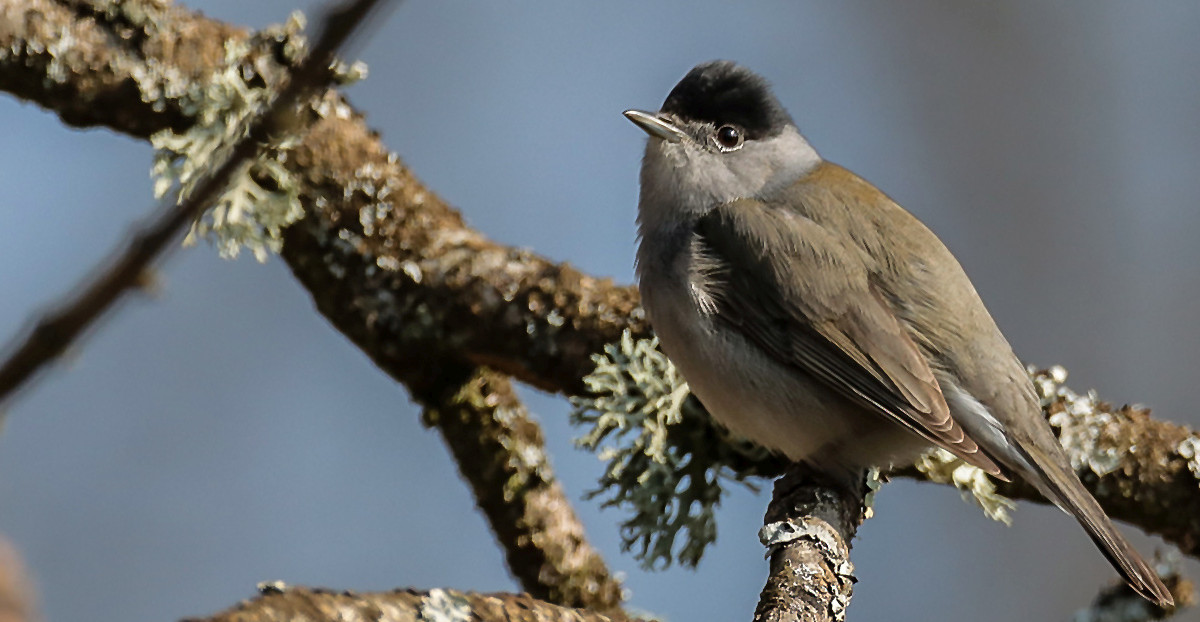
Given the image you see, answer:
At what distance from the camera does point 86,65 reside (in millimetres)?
3125

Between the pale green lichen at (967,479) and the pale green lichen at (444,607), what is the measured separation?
73.3 inches

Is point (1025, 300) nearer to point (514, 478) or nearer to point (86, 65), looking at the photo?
point (514, 478)

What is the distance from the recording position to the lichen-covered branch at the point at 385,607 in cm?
141

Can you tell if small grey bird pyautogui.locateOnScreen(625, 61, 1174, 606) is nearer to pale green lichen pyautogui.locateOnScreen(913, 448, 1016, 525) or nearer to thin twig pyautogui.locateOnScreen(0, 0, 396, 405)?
pale green lichen pyautogui.locateOnScreen(913, 448, 1016, 525)

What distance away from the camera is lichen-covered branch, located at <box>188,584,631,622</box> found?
1.41m

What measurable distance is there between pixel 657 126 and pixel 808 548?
5.70 feet

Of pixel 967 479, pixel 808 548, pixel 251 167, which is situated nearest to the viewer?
pixel 808 548

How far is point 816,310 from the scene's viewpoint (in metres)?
3.33

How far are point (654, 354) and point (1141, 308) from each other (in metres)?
4.67

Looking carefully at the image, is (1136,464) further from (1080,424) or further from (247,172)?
(247,172)

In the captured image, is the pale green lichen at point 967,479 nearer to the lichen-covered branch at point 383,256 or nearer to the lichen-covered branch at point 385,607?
the lichen-covered branch at point 383,256

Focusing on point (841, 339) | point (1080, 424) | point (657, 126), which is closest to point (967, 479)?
point (1080, 424)

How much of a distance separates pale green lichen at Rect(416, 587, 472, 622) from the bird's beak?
8.09 feet

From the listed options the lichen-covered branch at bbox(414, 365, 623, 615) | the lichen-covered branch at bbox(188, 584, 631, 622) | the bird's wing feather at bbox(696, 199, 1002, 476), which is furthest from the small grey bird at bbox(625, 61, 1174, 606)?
the lichen-covered branch at bbox(188, 584, 631, 622)
